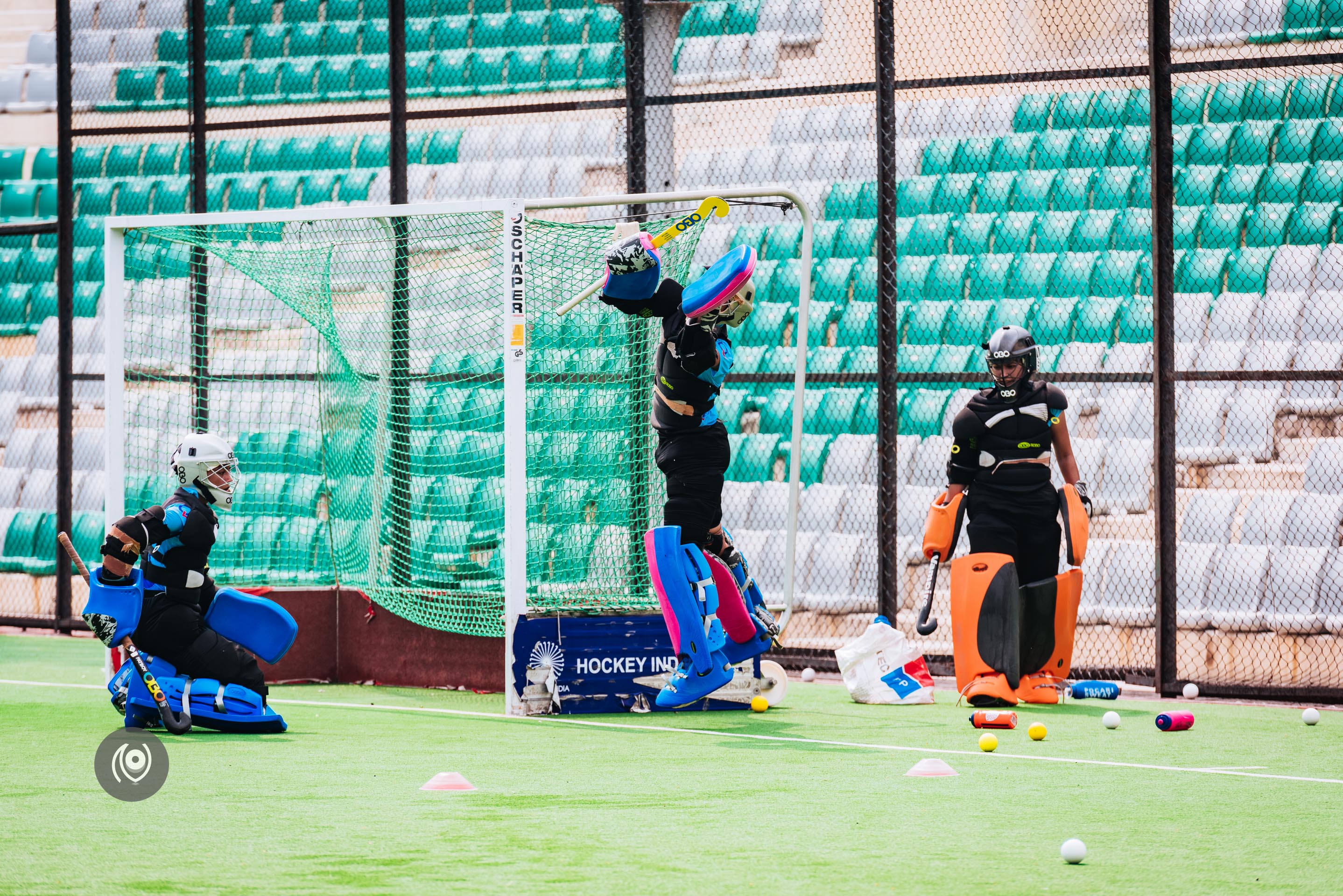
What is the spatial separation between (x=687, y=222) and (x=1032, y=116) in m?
5.78

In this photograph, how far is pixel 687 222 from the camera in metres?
6.37

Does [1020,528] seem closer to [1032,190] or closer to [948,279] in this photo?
[948,279]

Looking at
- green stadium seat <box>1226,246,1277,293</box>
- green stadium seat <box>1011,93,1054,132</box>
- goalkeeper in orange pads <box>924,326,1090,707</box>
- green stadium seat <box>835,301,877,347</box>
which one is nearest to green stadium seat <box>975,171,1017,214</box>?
green stadium seat <box>1011,93,1054,132</box>

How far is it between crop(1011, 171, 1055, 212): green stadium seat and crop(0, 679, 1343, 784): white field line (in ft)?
19.8

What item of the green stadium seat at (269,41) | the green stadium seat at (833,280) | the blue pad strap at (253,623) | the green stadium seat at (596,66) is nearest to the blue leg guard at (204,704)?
the blue pad strap at (253,623)

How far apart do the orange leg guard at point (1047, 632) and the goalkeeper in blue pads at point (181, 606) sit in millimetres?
2976

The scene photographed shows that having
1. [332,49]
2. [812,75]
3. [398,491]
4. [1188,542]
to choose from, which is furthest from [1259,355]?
[332,49]

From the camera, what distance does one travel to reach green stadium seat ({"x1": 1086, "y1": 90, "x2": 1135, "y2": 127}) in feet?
35.8

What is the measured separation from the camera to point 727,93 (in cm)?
783

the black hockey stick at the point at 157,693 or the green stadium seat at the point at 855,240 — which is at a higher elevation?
the green stadium seat at the point at 855,240

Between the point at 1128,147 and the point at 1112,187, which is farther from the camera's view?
the point at 1128,147

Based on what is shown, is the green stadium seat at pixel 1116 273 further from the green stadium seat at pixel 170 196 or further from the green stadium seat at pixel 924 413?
the green stadium seat at pixel 170 196

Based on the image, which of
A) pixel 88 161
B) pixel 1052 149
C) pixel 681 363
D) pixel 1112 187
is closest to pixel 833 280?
pixel 1052 149

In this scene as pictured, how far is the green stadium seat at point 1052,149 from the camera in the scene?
11055mm
